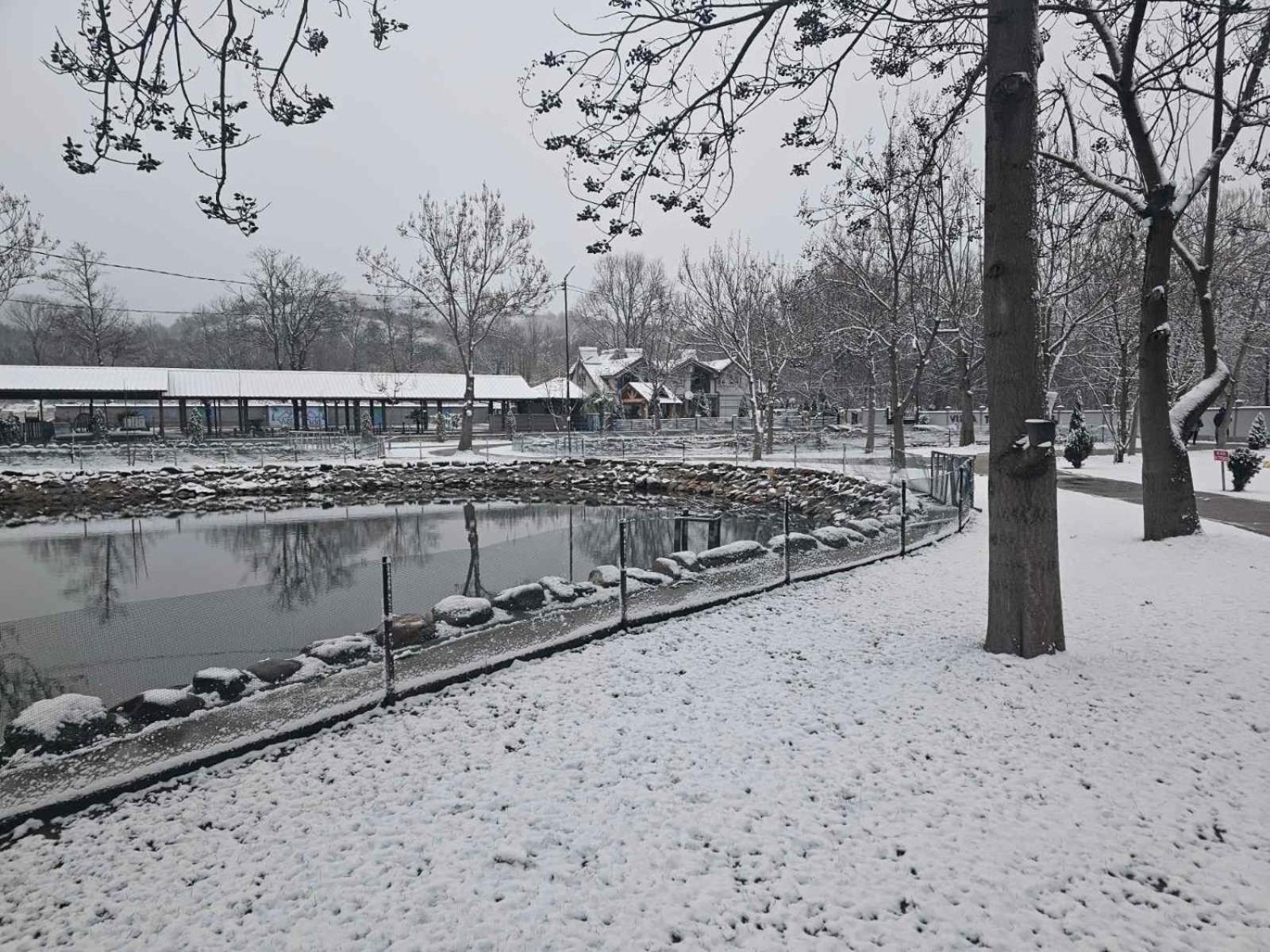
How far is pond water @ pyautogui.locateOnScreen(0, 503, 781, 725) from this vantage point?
8055mm

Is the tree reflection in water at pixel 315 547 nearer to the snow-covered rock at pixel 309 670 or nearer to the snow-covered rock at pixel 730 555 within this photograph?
the snow-covered rock at pixel 309 670

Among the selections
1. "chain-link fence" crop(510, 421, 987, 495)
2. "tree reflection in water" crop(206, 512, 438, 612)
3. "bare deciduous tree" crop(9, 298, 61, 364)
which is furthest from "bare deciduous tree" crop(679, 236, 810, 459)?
"bare deciduous tree" crop(9, 298, 61, 364)

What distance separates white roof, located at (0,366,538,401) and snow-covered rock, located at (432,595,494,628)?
3853cm

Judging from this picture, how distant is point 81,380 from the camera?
3844 cm

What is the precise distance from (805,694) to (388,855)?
9.87ft

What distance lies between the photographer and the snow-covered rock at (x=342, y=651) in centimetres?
650

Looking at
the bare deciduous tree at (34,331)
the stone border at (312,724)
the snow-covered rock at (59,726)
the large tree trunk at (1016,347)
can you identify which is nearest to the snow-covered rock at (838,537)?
the stone border at (312,724)

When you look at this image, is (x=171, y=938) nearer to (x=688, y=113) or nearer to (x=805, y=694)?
(x=805, y=694)

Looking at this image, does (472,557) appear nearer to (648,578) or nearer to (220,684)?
(648,578)

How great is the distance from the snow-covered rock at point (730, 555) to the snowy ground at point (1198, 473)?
11.7 meters

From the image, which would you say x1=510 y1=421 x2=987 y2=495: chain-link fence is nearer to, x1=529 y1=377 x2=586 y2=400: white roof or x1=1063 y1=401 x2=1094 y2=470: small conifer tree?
x1=1063 y1=401 x2=1094 y2=470: small conifer tree

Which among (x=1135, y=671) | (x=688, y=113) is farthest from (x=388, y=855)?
(x=688, y=113)

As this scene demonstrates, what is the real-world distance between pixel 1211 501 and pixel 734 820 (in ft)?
52.4

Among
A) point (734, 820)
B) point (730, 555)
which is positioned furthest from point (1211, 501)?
point (734, 820)
